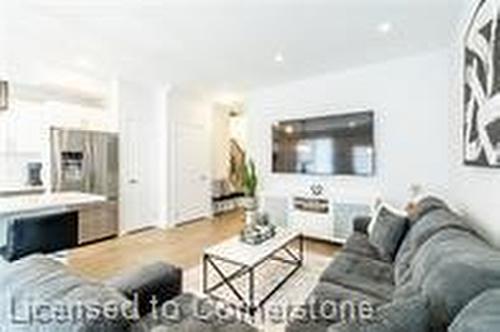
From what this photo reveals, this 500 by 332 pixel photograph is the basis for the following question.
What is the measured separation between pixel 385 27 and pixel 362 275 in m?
2.63

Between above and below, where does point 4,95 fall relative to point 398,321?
above

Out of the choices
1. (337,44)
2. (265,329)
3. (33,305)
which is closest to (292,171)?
(337,44)

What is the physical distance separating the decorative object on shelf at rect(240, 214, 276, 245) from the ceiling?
2163mm

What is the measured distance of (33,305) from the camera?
118 centimetres

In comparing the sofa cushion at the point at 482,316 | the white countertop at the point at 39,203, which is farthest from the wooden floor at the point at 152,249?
the sofa cushion at the point at 482,316

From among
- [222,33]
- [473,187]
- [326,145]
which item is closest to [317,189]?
[326,145]

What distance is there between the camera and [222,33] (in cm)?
370

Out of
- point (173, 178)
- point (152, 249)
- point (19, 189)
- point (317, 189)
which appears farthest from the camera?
point (173, 178)

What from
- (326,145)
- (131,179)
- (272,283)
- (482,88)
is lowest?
(272,283)

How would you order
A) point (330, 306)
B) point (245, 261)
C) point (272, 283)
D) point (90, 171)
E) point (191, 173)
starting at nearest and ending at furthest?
point (330, 306) < point (245, 261) < point (272, 283) < point (90, 171) < point (191, 173)

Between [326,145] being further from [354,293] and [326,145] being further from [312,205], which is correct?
[354,293]

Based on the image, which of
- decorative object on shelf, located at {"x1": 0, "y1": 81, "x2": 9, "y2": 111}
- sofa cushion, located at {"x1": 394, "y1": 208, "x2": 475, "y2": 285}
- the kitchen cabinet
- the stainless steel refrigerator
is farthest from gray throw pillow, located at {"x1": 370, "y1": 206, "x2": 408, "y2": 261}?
decorative object on shelf, located at {"x1": 0, "y1": 81, "x2": 9, "y2": 111}

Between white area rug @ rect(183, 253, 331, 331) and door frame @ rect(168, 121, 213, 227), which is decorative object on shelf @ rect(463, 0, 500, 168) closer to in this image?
white area rug @ rect(183, 253, 331, 331)

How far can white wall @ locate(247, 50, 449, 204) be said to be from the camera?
4.38 metres
